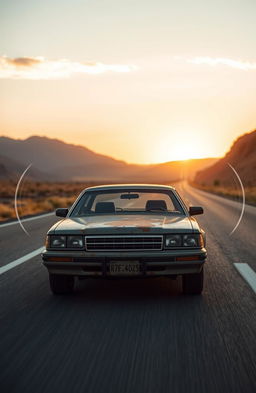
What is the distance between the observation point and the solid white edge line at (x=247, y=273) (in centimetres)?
748

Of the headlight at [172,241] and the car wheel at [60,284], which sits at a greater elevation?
the headlight at [172,241]

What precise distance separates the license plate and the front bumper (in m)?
0.04

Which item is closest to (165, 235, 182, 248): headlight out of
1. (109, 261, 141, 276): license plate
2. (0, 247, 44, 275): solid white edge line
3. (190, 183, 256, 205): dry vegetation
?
(109, 261, 141, 276): license plate

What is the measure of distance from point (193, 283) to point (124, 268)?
0.97 m

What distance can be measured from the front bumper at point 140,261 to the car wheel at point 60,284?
1.04ft

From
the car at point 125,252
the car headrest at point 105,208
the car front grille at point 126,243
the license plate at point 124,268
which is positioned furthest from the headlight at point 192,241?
the car headrest at point 105,208

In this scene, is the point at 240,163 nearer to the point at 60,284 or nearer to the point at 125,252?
the point at 60,284

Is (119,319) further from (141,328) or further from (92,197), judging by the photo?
(92,197)

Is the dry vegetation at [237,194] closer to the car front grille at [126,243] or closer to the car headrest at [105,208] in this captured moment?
the car headrest at [105,208]

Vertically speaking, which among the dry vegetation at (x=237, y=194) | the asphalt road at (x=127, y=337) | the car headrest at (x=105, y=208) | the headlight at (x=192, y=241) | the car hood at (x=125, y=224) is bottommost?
the dry vegetation at (x=237, y=194)

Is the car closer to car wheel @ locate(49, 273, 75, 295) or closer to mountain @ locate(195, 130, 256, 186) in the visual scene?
car wheel @ locate(49, 273, 75, 295)

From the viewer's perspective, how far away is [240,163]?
118m

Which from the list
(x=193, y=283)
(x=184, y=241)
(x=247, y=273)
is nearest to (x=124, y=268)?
(x=184, y=241)

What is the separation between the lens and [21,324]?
17.7ft
